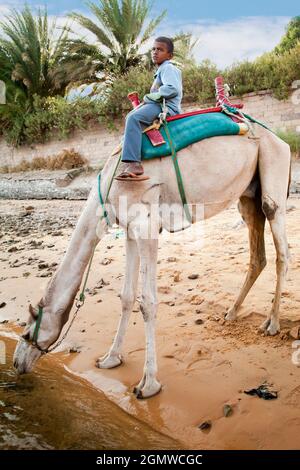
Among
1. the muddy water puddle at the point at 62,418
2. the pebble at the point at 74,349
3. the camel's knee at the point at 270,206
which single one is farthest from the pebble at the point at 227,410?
the camel's knee at the point at 270,206

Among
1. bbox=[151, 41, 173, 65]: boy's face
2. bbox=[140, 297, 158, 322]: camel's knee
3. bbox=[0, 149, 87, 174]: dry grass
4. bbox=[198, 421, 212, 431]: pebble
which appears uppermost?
bbox=[151, 41, 173, 65]: boy's face

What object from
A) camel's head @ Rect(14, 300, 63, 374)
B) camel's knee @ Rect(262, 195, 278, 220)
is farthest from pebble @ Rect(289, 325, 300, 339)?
camel's head @ Rect(14, 300, 63, 374)

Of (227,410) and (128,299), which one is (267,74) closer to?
(128,299)

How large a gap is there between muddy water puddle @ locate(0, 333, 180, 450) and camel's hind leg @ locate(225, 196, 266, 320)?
1761mm

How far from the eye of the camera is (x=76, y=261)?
3.25 metres

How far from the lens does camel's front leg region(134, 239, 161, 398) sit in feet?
10.5

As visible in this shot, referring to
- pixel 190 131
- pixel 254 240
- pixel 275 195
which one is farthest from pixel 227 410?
pixel 190 131

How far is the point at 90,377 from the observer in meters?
3.56

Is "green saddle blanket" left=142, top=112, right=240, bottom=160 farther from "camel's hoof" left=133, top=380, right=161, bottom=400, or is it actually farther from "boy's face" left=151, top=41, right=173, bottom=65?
"camel's hoof" left=133, top=380, right=161, bottom=400

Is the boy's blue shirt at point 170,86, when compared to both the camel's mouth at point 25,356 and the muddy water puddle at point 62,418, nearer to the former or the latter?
the camel's mouth at point 25,356

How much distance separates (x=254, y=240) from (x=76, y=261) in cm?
194

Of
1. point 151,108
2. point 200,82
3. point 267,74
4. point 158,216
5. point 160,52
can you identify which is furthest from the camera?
point 200,82

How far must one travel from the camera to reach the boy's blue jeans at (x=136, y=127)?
332 centimetres
